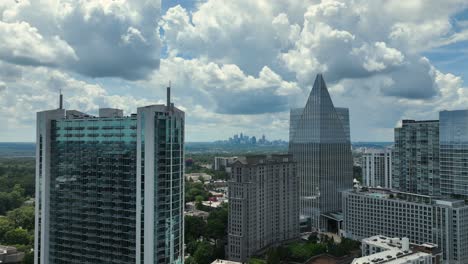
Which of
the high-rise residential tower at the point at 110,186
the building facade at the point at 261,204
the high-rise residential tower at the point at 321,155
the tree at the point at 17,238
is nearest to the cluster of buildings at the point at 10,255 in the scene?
the tree at the point at 17,238

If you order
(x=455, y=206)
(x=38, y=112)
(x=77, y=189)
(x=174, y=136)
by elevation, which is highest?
(x=38, y=112)

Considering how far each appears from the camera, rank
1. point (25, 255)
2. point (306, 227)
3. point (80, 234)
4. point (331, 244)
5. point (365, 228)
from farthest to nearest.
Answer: point (306, 227)
point (365, 228)
point (331, 244)
point (25, 255)
point (80, 234)

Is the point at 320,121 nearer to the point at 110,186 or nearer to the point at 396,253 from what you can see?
the point at 396,253

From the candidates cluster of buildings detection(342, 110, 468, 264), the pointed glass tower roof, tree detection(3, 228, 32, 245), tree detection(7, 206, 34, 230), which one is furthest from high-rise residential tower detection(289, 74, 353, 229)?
tree detection(7, 206, 34, 230)

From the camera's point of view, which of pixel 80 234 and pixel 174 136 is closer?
pixel 174 136

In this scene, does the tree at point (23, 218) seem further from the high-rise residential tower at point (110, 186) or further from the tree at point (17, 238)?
the high-rise residential tower at point (110, 186)

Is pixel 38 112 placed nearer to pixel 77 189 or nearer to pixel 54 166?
pixel 54 166

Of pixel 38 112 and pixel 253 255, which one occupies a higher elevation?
pixel 38 112

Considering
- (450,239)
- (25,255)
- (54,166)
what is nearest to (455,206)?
(450,239)
